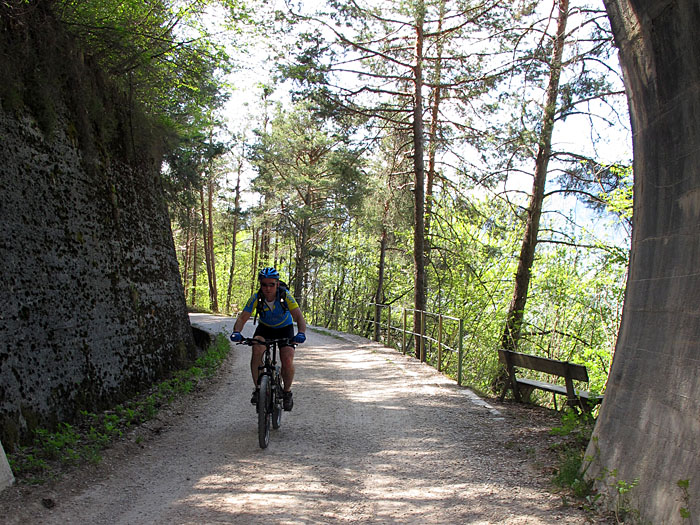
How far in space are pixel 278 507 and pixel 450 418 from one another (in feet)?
12.0

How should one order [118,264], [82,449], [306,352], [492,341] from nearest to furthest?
[82,449] < [118,264] < [306,352] < [492,341]

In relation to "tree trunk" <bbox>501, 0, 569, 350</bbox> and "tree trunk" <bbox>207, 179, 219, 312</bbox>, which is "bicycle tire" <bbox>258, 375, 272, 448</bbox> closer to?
"tree trunk" <bbox>501, 0, 569, 350</bbox>

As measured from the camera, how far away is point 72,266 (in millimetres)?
6738

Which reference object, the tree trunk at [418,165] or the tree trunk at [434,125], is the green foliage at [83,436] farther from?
the tree trunk at [434,125]

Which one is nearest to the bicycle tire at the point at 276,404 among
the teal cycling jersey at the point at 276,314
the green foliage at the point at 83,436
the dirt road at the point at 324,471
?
the dirt road at the point at 324,471

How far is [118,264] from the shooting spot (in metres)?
8.20

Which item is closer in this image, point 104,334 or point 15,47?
point 15,47

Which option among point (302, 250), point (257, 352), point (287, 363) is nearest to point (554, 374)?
point (287, 363)

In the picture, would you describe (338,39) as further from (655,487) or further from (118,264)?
(655,487)

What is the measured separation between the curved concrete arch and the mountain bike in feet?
9.83

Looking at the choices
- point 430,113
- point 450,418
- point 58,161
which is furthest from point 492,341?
point 58,161

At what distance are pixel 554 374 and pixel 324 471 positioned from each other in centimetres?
384

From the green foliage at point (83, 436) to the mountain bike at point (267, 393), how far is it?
1.50 m

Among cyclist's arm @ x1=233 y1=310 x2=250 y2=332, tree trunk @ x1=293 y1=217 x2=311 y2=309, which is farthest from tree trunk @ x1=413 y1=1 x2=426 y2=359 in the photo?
tree trunk @ x1=293 y1=217 x2=311 y2=309
